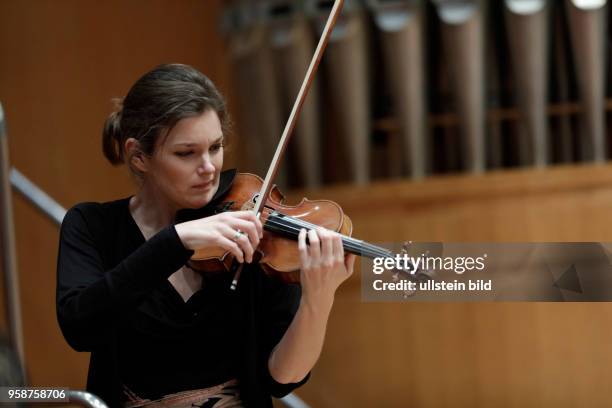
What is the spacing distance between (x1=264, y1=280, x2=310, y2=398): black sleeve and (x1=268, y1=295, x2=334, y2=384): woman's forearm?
0.03m

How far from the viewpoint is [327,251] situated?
165 cm

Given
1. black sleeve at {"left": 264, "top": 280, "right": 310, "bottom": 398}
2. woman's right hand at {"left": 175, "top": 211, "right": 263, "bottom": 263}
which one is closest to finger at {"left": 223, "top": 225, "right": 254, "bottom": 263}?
woman's right hand at {"left": 175, "top": 211, "right": 263, "bottom": 263}

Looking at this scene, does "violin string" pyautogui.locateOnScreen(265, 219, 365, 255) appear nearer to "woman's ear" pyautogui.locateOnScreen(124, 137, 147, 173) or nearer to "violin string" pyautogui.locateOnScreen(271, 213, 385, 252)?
"violin string" pyautogui.locateOnScreen(271, 213, 385, 252)

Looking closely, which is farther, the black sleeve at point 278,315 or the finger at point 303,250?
the black sleeve at point 278,315

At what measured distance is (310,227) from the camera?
1.74 meters

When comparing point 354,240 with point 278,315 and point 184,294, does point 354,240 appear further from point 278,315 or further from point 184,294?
point 184,294

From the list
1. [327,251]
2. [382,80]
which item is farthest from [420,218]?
[327,251]

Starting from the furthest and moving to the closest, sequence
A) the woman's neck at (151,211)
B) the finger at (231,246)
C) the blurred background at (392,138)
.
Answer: the blurred background at (392,138)
the woman's neck at (151,211)
the finger at (231,246)

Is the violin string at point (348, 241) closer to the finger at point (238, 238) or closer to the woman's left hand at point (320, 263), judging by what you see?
the woman's left hand at point (320, 263)

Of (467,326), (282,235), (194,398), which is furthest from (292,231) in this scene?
(467,326)

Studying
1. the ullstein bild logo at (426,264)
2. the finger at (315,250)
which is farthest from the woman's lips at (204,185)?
the ullstein bild logo at (426,264)

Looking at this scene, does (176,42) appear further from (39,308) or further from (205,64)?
(39,308)

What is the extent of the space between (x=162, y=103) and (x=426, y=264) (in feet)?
1.84

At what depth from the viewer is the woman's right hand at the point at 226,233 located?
1575 millimetres
